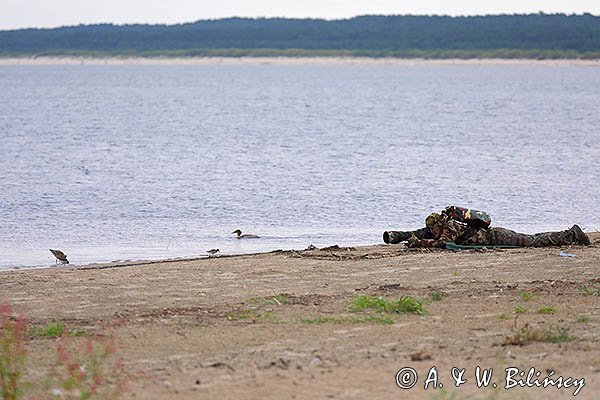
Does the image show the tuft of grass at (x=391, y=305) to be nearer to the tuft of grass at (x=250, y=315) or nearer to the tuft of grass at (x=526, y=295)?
the tuft of grass at (x=250, y=315)

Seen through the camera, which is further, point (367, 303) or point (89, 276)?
point (89, 276)

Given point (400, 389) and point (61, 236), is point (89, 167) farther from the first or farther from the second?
point (400, 389)

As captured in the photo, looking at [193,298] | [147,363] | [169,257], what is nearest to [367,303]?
[193,298]

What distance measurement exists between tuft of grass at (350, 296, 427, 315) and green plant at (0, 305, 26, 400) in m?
2.76

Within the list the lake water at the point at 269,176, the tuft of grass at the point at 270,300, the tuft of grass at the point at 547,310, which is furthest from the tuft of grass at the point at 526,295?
the lake water at the point at 269,176

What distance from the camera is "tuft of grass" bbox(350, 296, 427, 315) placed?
9.90 metres

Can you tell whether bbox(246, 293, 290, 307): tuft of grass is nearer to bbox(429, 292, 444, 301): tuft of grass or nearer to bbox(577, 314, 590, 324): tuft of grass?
bbox(429, 292, 444, 301): tuft of grass

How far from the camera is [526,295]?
35.1ft

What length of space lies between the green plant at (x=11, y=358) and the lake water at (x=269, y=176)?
19.5ft

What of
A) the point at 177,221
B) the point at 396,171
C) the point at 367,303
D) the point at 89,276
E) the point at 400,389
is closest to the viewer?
the point at 400,389

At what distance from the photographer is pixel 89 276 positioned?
41.3 feet

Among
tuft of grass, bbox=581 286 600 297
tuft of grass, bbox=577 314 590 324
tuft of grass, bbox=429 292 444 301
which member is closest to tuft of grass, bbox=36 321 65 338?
tuft of grass, bbox=429 292 444 301

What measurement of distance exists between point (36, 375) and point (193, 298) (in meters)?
3.34

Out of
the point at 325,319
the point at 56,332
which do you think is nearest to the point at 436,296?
the point at 325,319
